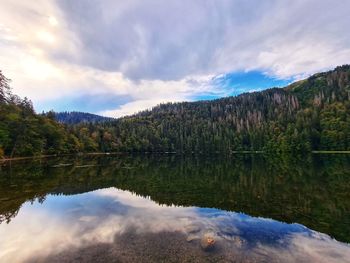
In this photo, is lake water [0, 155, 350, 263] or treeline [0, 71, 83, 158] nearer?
lake water [0, 155, 350, 263]

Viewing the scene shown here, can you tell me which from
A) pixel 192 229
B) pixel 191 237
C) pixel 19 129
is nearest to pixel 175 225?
pixel 192 229

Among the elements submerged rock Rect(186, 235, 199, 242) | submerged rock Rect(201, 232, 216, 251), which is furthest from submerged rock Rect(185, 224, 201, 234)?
submerged rock Rect(201, 232, 216, 251)

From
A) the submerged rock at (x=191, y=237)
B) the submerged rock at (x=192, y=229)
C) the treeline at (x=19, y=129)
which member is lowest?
the submerged rock at (x=192, y=229)

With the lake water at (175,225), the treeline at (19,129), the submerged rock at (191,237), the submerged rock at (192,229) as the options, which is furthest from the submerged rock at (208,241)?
the treeline at (19,129)

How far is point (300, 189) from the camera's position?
34.2m

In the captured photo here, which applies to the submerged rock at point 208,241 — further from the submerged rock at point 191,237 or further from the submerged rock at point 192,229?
the submerged rock at point 192,229

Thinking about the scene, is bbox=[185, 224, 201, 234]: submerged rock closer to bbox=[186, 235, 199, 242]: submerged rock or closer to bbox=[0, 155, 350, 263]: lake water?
bbox=[0, 155, 350, 263]: lake water

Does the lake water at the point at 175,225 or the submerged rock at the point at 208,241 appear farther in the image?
the submerged rock at the point at 208,241

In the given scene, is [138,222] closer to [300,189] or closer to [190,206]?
[190,206]

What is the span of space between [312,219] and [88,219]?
18.3 m

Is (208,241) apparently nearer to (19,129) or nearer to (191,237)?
(191,237)

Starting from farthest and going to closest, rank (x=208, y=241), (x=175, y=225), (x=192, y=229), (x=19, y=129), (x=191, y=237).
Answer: (x=19, y=129) < (x=175, y=225) < (x=192, y=229) < (x=191, y=237) < (x=208, y=241)

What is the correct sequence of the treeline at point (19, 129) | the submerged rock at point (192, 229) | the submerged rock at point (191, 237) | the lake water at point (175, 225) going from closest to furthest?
1. the lake water at point (175, 225)
2. the submerged rock at point (191, 237)
3. the submerged rock at point (192, 229)
4. the treeline at point (19, 129)

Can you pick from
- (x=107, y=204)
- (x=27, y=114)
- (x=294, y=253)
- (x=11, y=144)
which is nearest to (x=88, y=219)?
(x=107, y=204)
